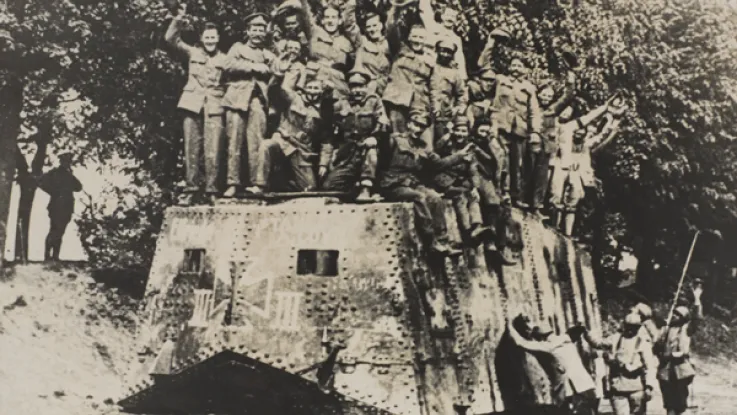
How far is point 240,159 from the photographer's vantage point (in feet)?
40.0

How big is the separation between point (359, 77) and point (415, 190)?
4.62 feet

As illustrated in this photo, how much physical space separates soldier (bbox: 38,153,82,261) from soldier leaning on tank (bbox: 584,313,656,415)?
955 cm

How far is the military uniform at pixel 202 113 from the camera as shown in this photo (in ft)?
40.3

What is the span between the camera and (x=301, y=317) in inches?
437

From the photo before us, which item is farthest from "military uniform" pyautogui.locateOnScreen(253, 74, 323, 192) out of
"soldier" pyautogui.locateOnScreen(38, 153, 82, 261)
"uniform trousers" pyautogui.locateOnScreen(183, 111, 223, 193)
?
"soldier" pyautogui.locateOnScreen(38, 153, 82, 261)

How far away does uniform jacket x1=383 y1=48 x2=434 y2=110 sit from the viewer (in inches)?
527

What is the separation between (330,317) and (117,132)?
931 centimetres

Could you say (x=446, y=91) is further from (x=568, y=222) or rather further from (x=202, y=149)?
(x=568, y=222)

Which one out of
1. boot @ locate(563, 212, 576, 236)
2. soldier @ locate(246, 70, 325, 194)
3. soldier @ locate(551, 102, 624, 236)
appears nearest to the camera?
soldier @ locate(246, 70, 325, 194)

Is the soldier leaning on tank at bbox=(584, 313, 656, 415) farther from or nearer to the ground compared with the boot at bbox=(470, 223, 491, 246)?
nearer to the ground

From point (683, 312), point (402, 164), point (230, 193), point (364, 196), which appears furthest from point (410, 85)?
point (683, 312)

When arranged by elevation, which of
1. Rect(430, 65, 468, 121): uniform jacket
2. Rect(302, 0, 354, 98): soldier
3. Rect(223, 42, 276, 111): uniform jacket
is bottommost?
Rect(223, 42, 276, 111): uniform jacket

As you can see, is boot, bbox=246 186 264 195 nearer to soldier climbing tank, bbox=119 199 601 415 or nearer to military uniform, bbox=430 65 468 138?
soldier climbing tank, bbox=119 199 601 415

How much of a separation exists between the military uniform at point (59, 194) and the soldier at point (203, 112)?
7.22 metres
